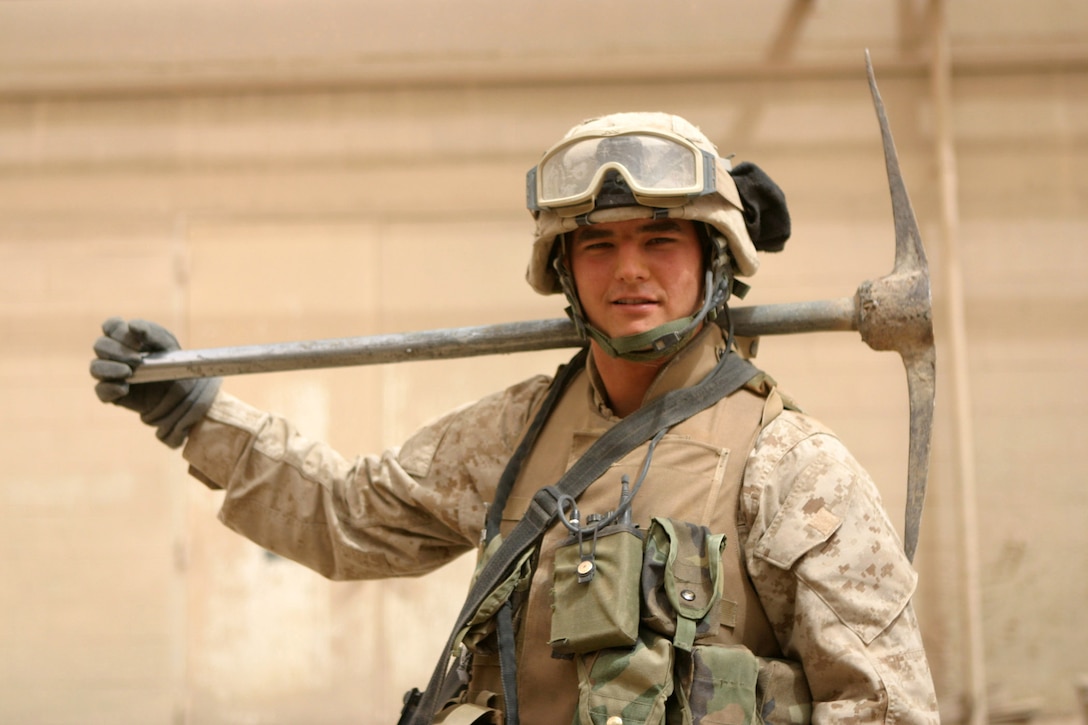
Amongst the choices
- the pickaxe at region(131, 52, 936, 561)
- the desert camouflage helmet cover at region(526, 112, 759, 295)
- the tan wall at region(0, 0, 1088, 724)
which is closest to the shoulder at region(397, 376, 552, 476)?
the pickaxe at region(131, 52, 936, 561)

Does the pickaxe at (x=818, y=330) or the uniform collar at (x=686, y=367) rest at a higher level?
the pickaxe at (x=818, y=330)

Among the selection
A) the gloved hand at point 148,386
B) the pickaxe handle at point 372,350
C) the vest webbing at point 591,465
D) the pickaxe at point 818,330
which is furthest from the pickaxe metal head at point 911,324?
the gloved hand at point 148,386

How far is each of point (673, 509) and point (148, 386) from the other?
1271mm

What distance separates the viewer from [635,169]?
6.30ft

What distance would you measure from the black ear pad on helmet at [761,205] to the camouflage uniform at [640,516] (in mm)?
255

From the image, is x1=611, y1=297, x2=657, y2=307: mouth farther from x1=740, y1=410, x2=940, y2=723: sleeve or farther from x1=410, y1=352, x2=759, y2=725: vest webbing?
x1=740, y1=410, x2=940, y2=723: sleeve

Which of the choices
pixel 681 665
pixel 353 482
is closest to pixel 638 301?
pixel 681 665

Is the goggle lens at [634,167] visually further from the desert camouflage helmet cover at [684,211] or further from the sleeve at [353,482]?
the sleeve at [353,482]

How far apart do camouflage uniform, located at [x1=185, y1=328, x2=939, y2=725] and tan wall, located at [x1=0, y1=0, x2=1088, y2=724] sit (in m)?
1.91

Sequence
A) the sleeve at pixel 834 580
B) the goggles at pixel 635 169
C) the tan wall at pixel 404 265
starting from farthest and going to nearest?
the tan wall at pixel 404 265, the goggles at pixel 635 169, the sleeve at pixel 834 580

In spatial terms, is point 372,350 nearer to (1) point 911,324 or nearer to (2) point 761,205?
(2) point 761,205

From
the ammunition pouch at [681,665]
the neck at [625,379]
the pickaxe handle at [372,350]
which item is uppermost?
the pickaxe handle at [372,350]

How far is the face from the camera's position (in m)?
1.94

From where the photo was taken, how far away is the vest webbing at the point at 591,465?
1909 mm
